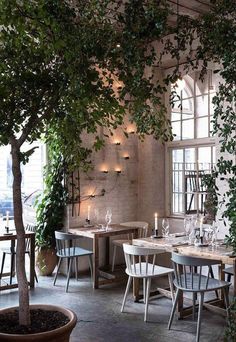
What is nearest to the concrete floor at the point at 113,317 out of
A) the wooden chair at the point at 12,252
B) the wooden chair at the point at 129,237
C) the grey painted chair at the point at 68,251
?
the grey painted chair at the point at 68,251

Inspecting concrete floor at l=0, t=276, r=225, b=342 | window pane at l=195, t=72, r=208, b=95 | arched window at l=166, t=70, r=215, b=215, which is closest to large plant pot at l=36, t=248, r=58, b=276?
concrete floor at l=0, t=276, r=225, b=342

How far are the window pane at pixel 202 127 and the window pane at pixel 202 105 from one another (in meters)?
0.10

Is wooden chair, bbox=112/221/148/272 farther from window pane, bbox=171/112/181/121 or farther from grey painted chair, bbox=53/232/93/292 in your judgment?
window pane, bbox=171/112/181/121

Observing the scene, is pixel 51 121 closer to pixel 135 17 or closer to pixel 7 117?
pixel 7 117

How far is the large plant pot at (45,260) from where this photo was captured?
6227mm

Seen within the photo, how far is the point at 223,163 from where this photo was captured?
8.29 feet

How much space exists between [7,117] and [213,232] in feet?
10.0

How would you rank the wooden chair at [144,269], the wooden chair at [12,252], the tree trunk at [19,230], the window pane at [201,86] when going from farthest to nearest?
the window pane at [201,86] → the wooden chair at [12,252] → the wooden chair at [144,269] → the tree trunk at [19,230]

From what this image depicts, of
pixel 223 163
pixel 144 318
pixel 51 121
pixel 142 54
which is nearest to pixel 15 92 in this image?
pixel 51 121

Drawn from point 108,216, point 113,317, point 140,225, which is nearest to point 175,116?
point 140,225

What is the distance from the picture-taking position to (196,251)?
14.1 feet

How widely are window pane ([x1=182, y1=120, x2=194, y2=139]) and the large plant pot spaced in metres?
2.97

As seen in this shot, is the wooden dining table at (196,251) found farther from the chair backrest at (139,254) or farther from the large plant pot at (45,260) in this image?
the large plant pot at (45,260)

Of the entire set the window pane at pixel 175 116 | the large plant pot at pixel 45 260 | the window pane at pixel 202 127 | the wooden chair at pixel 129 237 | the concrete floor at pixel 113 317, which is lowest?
the concrete floor at pixel 113 317
